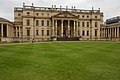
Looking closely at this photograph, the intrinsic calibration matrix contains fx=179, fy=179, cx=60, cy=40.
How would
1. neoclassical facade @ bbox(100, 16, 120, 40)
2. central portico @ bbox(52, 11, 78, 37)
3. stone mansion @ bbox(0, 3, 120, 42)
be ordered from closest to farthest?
stone mansion @ bbox(0, 3, 120, 42) < central portico @ bbox(52, 11, 78, 37) < neoclassical facade @ bbox(100, 16, 120, 40)

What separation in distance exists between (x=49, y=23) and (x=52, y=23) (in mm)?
2119

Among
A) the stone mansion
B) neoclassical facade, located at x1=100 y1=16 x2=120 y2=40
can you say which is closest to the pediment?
the stone mansion

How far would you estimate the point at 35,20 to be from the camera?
7544cm

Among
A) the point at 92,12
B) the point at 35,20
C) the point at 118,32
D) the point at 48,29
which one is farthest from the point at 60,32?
the point at 118,32

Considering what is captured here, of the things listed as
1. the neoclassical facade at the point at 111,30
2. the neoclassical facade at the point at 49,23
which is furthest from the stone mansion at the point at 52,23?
the neoclassical facade at the point at 111,30

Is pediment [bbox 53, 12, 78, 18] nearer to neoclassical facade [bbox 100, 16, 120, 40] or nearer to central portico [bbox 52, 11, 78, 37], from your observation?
central portico [bbox 52, 11, 78, 37]

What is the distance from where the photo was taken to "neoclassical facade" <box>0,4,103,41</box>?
73938 mm

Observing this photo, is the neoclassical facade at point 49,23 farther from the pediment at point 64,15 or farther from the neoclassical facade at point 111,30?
the neoclassical facade at point 111,30

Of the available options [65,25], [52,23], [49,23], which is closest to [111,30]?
[65,25]

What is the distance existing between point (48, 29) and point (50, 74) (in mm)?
67832

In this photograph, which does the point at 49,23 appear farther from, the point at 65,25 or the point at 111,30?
the point at 111,30

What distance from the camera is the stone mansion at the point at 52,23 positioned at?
242 ft

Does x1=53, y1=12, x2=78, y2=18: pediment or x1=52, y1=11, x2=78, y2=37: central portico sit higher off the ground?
x1=53, y1=12, x2=78, y2=18: pediment

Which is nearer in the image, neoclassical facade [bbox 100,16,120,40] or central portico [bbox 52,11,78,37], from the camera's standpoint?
central portico [bbox 52,11,78,37]
